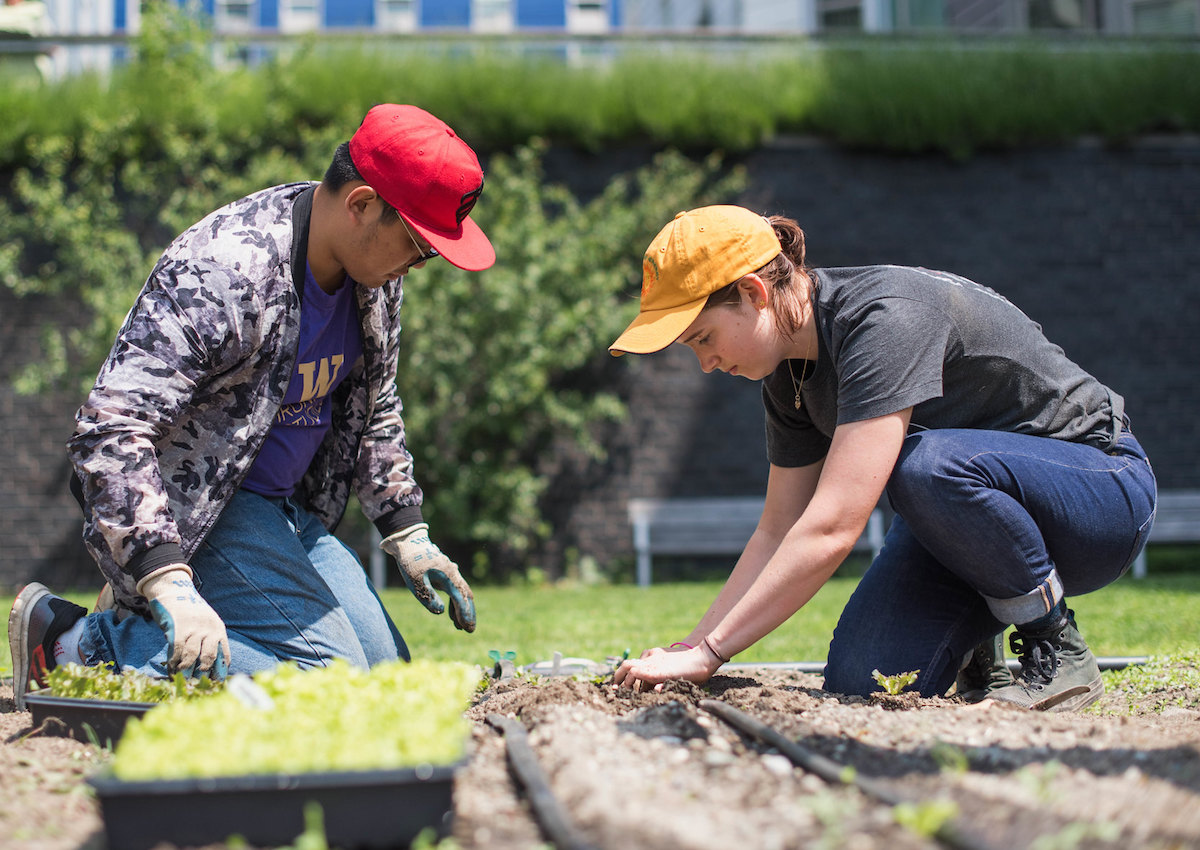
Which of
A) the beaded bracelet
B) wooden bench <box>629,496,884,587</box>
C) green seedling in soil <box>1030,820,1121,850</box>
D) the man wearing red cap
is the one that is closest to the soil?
green seedling in soil <box>1030,820,1121,850</box>

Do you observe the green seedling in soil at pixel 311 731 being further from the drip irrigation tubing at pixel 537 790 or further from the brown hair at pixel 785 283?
the brown hair at pixel 785 283

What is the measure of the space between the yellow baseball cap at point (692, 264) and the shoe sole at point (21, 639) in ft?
5.64

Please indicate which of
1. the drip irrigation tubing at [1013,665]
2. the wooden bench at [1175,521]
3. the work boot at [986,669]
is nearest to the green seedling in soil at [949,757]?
the work boot at [986,669]

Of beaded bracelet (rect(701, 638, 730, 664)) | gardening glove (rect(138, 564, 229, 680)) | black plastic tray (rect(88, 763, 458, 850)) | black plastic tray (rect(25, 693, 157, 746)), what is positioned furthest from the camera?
beaded bracelet (rect(701, 638, 730, 664))

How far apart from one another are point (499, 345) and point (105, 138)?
353cm

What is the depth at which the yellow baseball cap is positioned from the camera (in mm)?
2316

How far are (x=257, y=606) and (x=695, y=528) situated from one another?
590 cm

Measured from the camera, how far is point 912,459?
7.98ft

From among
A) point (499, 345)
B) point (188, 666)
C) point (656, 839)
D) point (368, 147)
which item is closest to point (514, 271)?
point (499, 345)

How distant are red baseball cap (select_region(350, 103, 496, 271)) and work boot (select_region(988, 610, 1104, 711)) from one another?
5.57 ft

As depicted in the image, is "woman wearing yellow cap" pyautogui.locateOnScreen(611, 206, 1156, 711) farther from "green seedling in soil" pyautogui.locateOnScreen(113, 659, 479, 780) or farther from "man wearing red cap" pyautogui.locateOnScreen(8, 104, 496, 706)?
"green seedling in soil" pyautogui.locateOnScreen(113, 659, 479, 780)

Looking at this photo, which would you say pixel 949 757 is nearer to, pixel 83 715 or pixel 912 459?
pixel 912 459

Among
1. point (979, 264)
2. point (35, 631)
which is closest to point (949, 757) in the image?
point (35, 631)

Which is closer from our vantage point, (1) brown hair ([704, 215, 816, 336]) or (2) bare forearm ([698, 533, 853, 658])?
(2) bare forearm ([698, 533, 853, 658])
